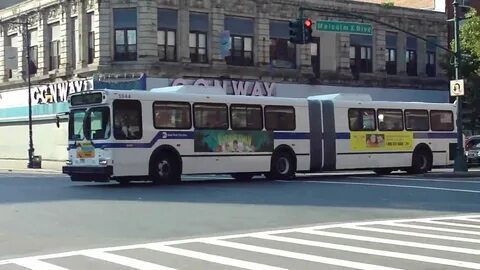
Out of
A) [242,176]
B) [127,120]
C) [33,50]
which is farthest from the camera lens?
[33,50]

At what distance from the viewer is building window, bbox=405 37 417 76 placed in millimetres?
54875

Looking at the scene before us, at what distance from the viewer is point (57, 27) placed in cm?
4856

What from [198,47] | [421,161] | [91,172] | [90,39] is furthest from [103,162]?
[90,39]

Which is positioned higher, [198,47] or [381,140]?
[198,47]

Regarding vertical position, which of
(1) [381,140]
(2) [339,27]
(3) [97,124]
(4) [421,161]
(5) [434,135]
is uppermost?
(2) [339,27]

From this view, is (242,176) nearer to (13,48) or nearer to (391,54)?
(391,54)

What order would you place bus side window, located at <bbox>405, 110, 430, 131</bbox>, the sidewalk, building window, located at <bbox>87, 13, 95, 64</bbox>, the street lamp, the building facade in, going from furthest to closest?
the street lamp
building window, located at <bbox>87, 13, 95, 64</bbox>
the sidewalk
the building facade
bus side window, located at <bbox>405, 110, 430, 131</bbox>

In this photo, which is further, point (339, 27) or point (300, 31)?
point (339, 27)

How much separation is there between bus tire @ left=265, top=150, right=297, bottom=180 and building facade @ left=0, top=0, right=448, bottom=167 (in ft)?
56.8

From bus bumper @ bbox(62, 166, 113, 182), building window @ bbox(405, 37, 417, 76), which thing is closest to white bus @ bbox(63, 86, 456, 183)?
bus bumper @ bbox(62, 166, 113, 182)

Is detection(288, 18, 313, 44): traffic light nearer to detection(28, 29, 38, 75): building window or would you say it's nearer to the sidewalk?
the sidewalk

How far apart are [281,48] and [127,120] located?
1078 inches

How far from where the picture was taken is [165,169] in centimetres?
2353

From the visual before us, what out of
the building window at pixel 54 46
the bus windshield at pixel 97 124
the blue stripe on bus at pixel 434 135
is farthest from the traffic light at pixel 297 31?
the building window at pixel 54 46
